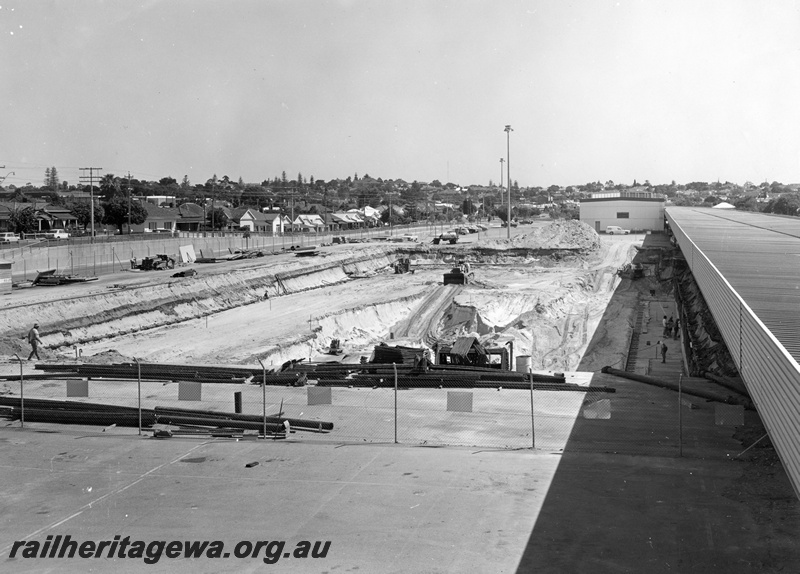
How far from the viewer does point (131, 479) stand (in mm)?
14805

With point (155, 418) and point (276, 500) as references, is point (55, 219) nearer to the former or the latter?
point (155, 418)

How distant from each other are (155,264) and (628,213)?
80.5 m

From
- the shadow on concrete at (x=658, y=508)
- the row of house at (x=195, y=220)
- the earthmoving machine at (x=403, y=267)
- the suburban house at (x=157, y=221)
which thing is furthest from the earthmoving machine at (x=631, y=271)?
the suburban house at (x=157, y=221)

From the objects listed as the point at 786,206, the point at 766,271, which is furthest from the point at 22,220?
the point at 786,206

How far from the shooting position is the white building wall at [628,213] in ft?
391

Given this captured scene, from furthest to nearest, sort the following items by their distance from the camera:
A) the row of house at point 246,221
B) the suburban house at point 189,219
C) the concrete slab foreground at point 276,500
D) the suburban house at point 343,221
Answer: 1. the suburban house at point 343,221
2. the suburban house at point 189,219
3. the row of house at point 246,221
4. the concrete slab foreground at point 276,500

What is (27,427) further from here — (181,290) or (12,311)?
(181,290)

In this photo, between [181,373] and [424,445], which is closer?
[424,445]

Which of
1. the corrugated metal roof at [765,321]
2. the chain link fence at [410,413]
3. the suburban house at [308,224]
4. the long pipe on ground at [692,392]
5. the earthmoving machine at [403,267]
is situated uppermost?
the suburban house at [308,224]

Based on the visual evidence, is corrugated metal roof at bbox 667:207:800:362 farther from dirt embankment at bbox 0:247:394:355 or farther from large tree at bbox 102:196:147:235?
large tree at bbox 102:196:147:235

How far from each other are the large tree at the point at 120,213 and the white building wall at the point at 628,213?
65730 millimetres

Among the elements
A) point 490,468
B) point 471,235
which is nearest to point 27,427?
point 490,468

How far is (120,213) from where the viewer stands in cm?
9438

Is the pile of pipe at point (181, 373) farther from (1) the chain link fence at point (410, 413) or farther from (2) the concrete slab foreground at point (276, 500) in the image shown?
(2) the concrete slab foreground at point (276, 500)
